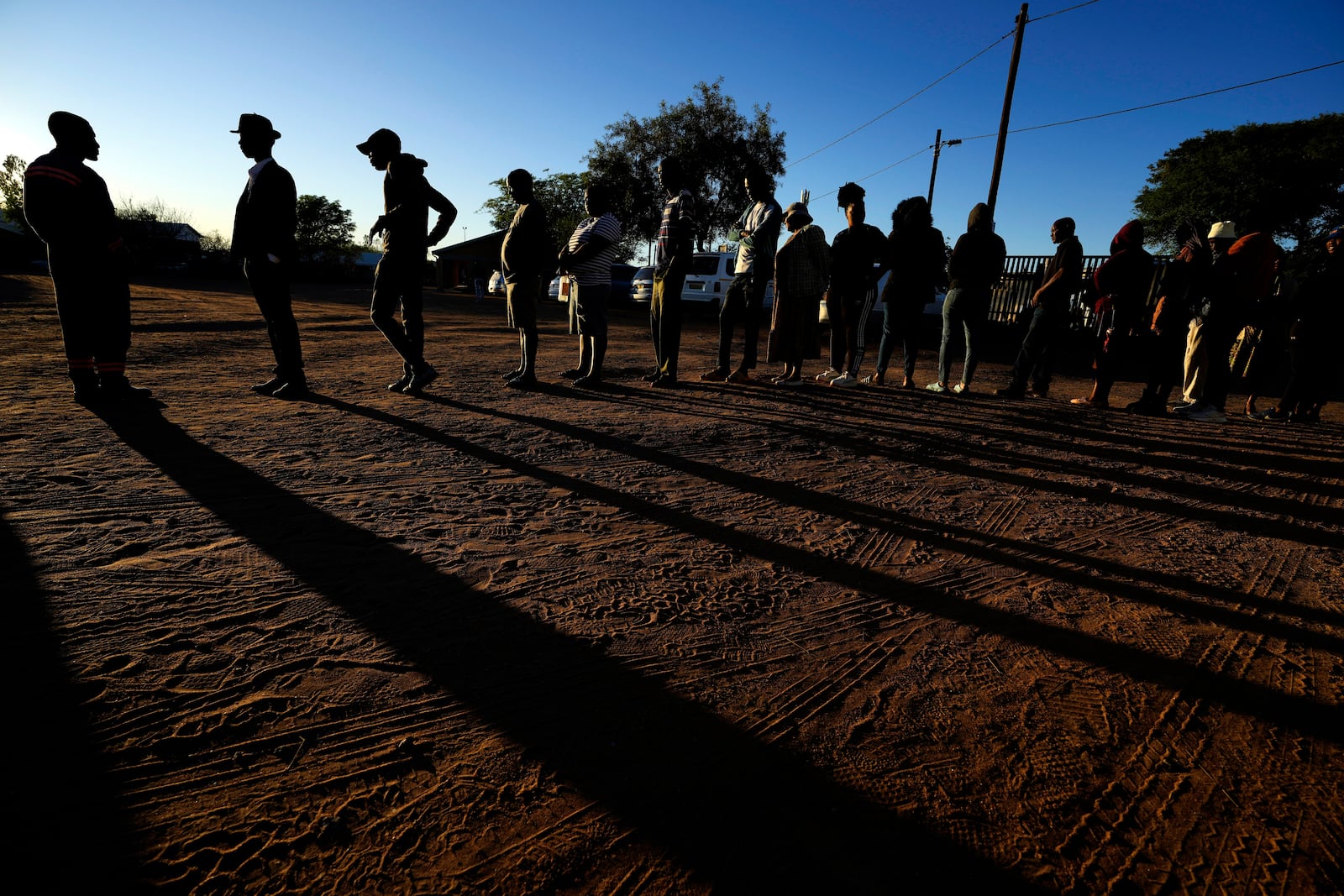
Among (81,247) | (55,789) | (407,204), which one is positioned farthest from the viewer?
(407,204)

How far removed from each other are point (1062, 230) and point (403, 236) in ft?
19.0

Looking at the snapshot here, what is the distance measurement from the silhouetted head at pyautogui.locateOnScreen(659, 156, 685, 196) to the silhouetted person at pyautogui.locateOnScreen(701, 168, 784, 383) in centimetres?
61

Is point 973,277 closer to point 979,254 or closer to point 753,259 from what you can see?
point 979,254

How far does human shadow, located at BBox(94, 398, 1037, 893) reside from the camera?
3.90 ft

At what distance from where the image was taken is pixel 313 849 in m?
1.18

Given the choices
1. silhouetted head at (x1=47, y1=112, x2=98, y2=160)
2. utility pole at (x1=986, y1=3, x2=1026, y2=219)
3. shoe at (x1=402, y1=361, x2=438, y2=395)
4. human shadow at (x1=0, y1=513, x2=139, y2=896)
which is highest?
utility pole at (x1=986, y1=3, x2=1026, y2=219)

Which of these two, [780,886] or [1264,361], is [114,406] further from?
[1264,361]

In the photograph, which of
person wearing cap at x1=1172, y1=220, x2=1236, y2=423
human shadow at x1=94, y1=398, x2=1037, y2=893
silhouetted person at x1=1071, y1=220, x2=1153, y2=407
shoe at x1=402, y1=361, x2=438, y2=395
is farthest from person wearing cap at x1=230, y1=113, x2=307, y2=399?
person wearing cap at x1=1172, y1=220, x2=1236, y2=423

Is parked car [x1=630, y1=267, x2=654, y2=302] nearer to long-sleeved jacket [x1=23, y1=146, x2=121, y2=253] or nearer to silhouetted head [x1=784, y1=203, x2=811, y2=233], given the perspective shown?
silhouetted head [x1=784, y1=203, x2=811, y2=233]

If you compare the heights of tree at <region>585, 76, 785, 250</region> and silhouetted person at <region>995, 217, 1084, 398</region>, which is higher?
tree at <region>585, 76, 785, 250</region>

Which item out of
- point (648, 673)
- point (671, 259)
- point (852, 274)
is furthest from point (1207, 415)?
point (648, 673)

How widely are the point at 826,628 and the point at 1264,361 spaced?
7.28 meters

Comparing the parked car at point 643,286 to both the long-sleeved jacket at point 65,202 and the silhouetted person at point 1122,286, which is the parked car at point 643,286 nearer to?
the silhouetted person at point 1122,286

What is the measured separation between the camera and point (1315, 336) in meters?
5.62
